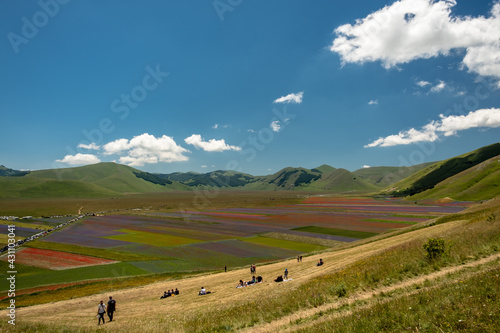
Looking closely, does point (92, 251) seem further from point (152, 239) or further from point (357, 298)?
point (357, 298)

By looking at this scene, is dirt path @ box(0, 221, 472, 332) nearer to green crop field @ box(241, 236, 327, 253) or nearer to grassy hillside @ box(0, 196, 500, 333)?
grassy hillside @ box(0, 196, 500, 333)

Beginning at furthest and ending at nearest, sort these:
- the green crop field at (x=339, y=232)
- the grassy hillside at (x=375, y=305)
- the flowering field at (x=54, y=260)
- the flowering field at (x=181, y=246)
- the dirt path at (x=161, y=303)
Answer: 1. the green crop field at (x=339, y=232)
2. the flowering field at (x=54, y=260)
3. the flowering field at (x=181, y=246)
4. the dirt path at (x=161, y=303)
5. the grassy hillside at (x=375, y=305)

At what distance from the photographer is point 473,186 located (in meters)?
154

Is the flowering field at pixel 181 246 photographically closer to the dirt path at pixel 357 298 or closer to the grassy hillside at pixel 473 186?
the dirt path at pixel 357 298

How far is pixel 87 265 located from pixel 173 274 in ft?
74.2

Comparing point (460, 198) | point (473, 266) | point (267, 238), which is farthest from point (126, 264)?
point (460, 198)

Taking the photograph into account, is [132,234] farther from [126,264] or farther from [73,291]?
[73,291]

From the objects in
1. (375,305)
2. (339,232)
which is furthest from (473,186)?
(375,305)

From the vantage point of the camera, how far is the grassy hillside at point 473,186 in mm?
140500

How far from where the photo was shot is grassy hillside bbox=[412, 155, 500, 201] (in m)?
140

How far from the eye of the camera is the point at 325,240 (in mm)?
71812

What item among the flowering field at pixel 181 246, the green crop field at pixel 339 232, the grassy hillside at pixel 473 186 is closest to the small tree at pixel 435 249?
the flowering field at pixel 181 246

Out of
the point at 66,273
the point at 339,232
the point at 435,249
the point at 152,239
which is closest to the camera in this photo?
the point at 435,249

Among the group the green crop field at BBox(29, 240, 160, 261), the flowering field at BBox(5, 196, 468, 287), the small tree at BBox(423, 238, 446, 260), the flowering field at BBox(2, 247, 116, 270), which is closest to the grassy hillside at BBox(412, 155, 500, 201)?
Answer: the flowering field at BBox(5, 196, 468, 287)
